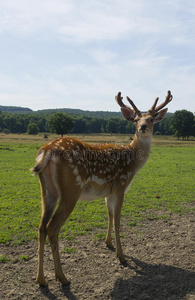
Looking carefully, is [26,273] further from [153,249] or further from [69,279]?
[153,249]

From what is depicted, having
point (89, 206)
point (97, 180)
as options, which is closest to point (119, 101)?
point (97, 180)

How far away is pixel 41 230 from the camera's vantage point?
178 inches

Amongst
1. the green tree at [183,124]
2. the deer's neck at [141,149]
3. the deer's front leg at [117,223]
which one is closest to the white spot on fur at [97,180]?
the deer's front leg at [117,223]

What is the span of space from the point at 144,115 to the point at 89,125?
120033 millimetres

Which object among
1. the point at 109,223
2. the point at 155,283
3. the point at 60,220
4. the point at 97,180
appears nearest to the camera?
the point at 60,220

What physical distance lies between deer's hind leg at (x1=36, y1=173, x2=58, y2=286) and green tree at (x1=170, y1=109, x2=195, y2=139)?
6880 cm

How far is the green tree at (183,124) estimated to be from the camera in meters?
69.0

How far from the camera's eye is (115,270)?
5043 millimetres

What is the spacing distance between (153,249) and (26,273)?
2881mm

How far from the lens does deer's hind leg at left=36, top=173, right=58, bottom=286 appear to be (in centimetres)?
449

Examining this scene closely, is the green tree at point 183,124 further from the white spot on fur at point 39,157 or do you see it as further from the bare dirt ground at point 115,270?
the white spot on fur at point 39,157

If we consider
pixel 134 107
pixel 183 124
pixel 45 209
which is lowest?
pixel 45 209

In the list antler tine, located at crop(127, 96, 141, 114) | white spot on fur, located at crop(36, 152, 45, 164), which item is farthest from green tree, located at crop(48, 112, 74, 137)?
white spot on fur, located at crop(36, 152, 45, 164)

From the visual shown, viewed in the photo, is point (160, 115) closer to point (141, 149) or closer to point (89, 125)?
point (141, 149)
